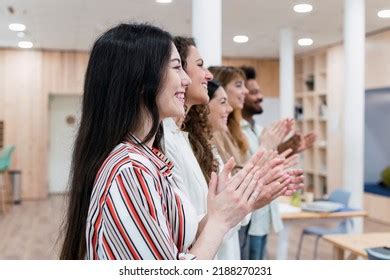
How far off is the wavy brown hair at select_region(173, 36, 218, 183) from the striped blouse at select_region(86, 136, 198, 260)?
42cm

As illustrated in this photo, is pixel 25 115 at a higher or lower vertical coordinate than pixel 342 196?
higher

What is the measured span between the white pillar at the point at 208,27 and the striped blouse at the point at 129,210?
745 millimetres

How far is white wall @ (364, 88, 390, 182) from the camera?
2.83 metres

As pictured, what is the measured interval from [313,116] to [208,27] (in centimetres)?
334

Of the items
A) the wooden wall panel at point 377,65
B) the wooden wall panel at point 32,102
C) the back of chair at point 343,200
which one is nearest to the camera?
the back of chair at point 343,200

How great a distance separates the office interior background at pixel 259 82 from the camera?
1.30 m

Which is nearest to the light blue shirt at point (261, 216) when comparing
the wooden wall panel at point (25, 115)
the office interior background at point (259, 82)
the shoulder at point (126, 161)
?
the office interior background at point (259, 82)

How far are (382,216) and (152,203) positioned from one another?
9.10ft

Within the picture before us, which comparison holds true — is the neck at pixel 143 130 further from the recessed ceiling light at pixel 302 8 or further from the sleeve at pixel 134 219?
the recessed ceiling light at pixel 302 8

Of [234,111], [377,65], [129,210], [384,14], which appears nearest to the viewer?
[129,210]

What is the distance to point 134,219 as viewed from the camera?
51 cm

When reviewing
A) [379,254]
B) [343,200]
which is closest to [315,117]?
[343,200]

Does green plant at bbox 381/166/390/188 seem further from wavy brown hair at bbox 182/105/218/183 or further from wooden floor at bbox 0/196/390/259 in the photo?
wavy brown hair at bbox 182/105/218/183

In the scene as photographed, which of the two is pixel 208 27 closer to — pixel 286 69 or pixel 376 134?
pixel 286 69
